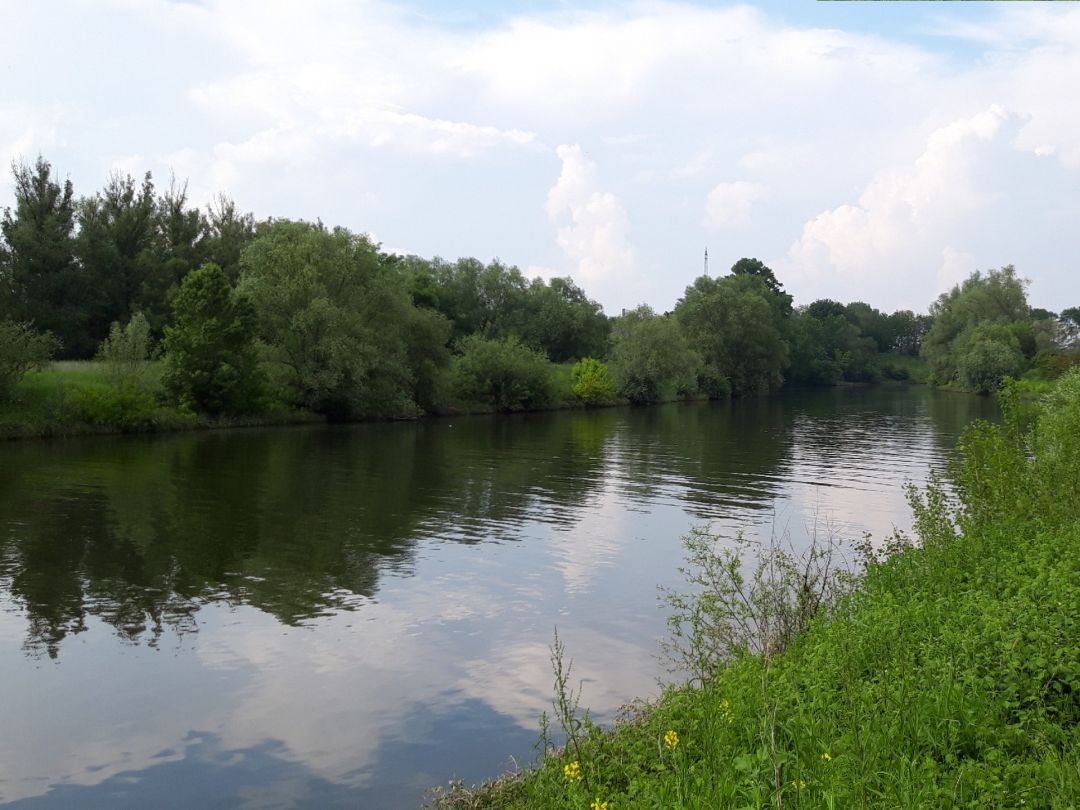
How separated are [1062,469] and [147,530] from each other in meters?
20.1

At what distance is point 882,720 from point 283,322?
54820mm

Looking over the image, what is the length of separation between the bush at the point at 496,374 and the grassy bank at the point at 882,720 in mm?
61003

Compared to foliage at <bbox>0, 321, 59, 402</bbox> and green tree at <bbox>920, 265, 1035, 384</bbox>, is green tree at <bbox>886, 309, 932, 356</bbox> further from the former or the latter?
foliage at <bbox>0, 321, 59, 402</bbox>

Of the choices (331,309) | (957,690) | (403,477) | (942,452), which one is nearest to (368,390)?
(331,309)

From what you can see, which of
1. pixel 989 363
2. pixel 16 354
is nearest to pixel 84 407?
pixel 16 354

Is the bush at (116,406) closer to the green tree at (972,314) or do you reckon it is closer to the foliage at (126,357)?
the foliage at (126,357)

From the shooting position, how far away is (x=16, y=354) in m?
43.9

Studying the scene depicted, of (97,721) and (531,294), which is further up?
(531,294)

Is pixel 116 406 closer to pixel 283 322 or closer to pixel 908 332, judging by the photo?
pixel 283 322

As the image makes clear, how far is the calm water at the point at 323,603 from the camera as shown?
10.8 meters

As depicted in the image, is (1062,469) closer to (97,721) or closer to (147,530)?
(97,721)

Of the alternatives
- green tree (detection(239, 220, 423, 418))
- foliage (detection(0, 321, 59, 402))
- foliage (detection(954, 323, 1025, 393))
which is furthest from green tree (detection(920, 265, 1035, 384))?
foliage (detection(0, 321, 59, 402))

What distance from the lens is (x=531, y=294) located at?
100188mm

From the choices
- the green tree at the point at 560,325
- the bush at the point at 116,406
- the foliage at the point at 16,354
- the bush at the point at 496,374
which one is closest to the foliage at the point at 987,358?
the green tree at the point at 560,325
